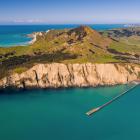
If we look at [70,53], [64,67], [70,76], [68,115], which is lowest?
[68,115]

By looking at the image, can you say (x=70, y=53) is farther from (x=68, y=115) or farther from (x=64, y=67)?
(x=68, y=115)

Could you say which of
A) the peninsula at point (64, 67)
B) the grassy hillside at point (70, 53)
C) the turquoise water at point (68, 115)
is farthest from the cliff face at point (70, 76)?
the turquoise water at point (68, 115)

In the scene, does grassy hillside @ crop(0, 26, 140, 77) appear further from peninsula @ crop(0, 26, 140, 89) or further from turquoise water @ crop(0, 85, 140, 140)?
turquoise water @ crop(0, 85, 140, 140)

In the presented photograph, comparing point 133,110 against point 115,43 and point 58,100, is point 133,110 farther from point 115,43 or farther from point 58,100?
point 115,43

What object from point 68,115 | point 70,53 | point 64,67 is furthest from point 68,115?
point 70,53

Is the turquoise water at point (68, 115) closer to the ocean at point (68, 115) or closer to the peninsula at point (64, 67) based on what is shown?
the ocean at point (68, 115)

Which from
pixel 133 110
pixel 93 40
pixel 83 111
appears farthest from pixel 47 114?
pixel 93 40
